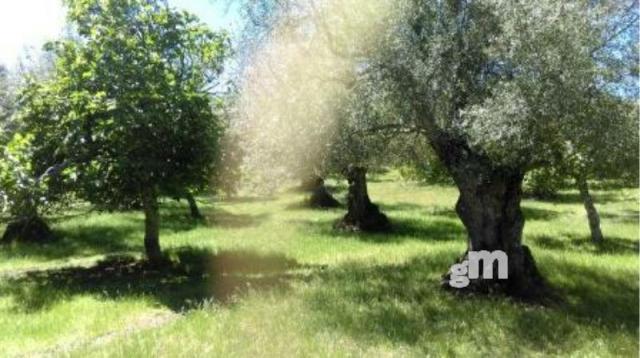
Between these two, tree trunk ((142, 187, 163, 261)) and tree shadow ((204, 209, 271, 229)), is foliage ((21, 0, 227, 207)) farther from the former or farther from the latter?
tree shadow ((204, 209, 271, 229))

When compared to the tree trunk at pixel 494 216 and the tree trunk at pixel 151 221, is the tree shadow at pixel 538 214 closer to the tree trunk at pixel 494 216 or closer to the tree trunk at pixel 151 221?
the tree trunk at pixel 494 216

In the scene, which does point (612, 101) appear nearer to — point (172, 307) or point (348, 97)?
point (348, 97)

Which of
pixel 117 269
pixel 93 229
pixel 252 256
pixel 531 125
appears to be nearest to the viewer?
pixel 531 125

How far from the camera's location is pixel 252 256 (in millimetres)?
23359

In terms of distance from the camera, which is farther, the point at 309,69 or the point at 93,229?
the point at 93,229

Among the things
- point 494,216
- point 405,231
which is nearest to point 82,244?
point 405,231

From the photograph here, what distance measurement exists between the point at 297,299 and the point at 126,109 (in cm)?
837

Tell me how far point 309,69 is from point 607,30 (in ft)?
23.0

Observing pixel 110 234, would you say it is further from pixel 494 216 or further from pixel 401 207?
pixel 401 207

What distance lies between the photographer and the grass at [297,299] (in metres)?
11.4

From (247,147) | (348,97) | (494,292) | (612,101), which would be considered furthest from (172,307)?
(612,101)

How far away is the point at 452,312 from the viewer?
45.5 feet

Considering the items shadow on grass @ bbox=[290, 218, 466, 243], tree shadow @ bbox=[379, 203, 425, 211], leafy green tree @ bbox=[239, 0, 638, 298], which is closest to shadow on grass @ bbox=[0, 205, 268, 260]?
shadow on grass @ bbox=[290, 218, 466, 243]

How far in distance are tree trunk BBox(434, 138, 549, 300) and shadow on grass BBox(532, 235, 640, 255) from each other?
10525mm
